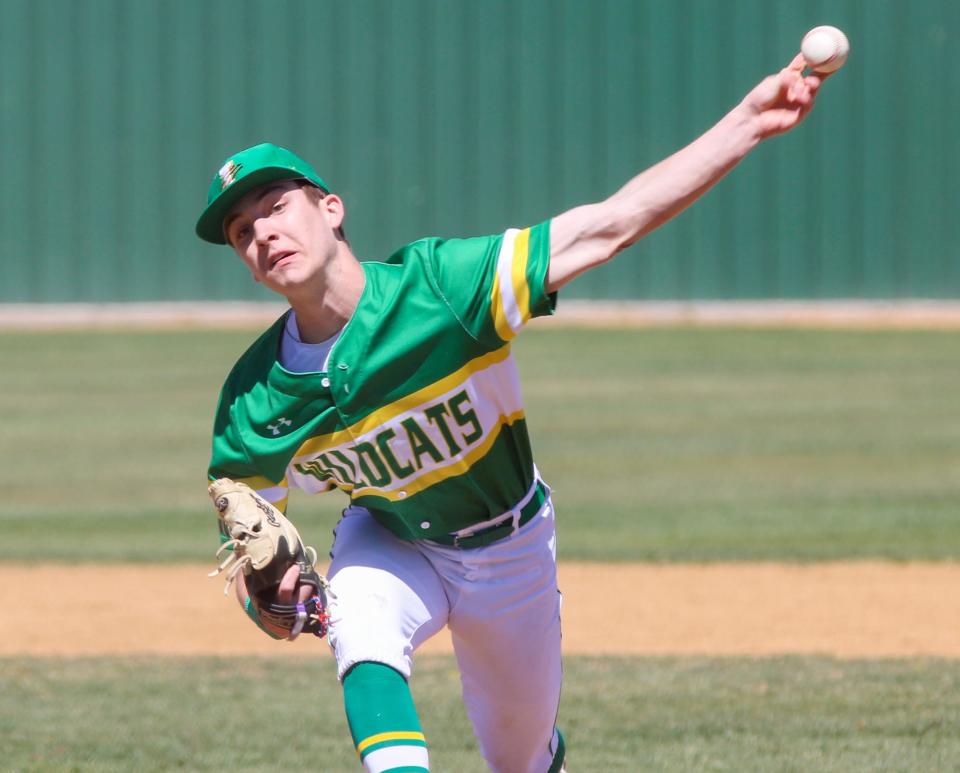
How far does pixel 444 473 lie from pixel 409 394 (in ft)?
0.73

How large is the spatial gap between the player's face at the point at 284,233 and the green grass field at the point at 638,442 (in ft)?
16.9

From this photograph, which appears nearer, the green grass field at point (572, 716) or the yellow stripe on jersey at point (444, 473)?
the yellow stripe on jersey at point (444, 473)

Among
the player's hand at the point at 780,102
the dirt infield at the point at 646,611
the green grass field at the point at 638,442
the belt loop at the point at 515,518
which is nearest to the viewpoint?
the player's hand at the point at 780,102

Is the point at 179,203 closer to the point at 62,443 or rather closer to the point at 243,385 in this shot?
the point at 62,443

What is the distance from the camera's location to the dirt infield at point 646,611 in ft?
22.0

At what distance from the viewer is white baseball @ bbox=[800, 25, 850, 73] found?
3.29 metres

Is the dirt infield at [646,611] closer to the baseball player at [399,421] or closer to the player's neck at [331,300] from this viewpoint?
the baseball player at [399,421]

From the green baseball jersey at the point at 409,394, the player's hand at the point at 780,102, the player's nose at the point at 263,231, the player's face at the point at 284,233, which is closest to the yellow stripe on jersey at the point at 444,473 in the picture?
the green baseball jersey at the point at 409,394

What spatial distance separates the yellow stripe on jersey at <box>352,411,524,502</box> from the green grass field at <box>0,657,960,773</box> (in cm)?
135

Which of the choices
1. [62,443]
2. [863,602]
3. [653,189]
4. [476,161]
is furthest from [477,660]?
[476,161]

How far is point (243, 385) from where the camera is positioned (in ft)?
12.3

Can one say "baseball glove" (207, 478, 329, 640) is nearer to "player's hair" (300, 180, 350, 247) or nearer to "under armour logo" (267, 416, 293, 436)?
"under armour logo" (267, 416, 293, 436)

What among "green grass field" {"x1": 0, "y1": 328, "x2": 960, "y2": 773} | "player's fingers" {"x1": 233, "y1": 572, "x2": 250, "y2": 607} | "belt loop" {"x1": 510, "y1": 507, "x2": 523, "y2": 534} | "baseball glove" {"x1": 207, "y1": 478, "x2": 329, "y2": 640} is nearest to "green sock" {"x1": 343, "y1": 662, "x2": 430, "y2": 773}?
"baseball glove" {"x1": 207, "y1": 478, "x2": 329, "y2": 640}

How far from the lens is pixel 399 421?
11.9 feet
